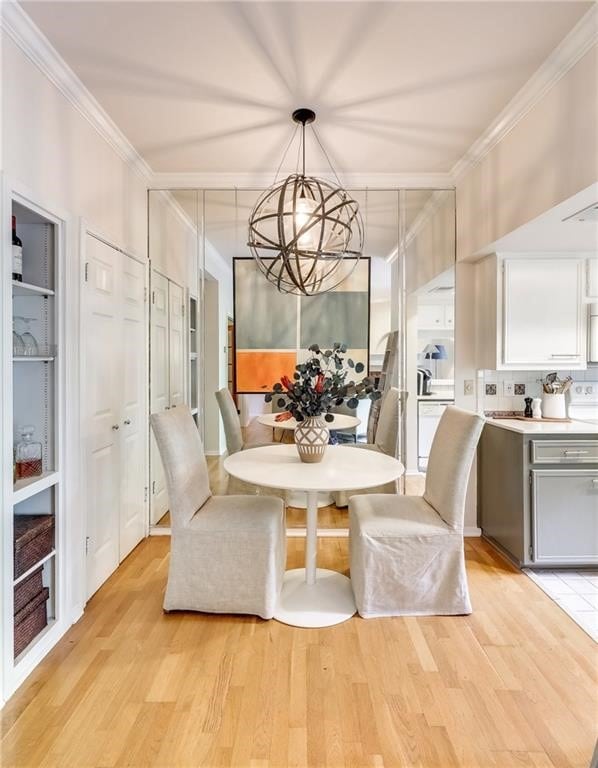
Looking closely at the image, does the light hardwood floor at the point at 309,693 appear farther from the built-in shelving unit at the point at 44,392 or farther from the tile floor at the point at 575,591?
the built-in shelving unit at the point at 44,392

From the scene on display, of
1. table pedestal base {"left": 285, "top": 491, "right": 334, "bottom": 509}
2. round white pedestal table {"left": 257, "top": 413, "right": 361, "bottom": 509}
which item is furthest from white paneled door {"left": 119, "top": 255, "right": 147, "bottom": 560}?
table pedestal base {"left": 285, "top": 491, "right": 334, "bottom": 509}

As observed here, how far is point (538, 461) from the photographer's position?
8.77ft

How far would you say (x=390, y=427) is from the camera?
131 inches

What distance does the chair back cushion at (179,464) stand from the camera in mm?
2195

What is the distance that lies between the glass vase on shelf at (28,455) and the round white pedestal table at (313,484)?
856 mm

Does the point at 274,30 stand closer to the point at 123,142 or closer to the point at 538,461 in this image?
the point at 123,142

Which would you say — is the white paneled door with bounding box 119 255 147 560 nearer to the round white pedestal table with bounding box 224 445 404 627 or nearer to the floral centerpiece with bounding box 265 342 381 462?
the round white pedestal table with bounding box 224 445 404 627

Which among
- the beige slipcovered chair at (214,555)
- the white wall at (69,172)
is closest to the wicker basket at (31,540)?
the white wall at (69,172)

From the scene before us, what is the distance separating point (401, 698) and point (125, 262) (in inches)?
108

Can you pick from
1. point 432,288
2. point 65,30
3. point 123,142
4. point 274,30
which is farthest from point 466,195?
point 65,30

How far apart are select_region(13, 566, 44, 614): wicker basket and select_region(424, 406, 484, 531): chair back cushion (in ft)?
6.35

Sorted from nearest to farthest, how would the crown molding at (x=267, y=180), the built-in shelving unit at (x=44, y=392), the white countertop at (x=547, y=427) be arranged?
the built-in shelving unit at (x=44, y=392), the white countertop at (x=547, y=427), the crown molding at (x=267, y=180)

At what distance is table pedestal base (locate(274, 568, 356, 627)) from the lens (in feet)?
7.19

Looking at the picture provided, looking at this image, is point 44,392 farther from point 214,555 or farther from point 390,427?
point 390,427
